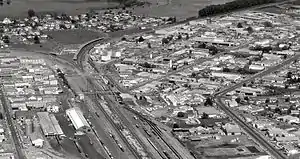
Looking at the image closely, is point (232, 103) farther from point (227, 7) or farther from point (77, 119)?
point (227, 7)

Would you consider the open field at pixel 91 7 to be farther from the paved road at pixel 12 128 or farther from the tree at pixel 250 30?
the paved road at pixel 12 128

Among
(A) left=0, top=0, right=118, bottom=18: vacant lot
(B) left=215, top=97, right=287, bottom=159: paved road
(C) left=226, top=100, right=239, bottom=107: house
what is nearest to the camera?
(B) left=215, top=97, right=287, bottom=159: paved road

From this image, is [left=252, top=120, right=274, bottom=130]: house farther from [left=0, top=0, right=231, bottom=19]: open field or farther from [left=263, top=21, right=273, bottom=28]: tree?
[left=0, top=0, right=231, bottom=19]: open field

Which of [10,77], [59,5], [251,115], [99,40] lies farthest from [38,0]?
[251,115]

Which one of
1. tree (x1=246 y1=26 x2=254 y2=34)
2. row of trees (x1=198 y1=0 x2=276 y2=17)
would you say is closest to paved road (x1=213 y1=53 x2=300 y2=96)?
tree (x1=246 y1=26 x2=254 y2=34)

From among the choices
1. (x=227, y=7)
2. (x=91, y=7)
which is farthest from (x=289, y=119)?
(x=91, y=7)

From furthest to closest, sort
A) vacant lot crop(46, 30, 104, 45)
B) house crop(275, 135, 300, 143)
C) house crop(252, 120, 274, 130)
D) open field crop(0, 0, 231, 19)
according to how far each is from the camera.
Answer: open field crop(0, 0, 231, 19)
vacant lot crop(46, 30, 104, 45)
house crop(252, 120, 274, 130)
house crop(275, 135, 300, 143)

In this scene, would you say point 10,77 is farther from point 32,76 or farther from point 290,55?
point 290,55
